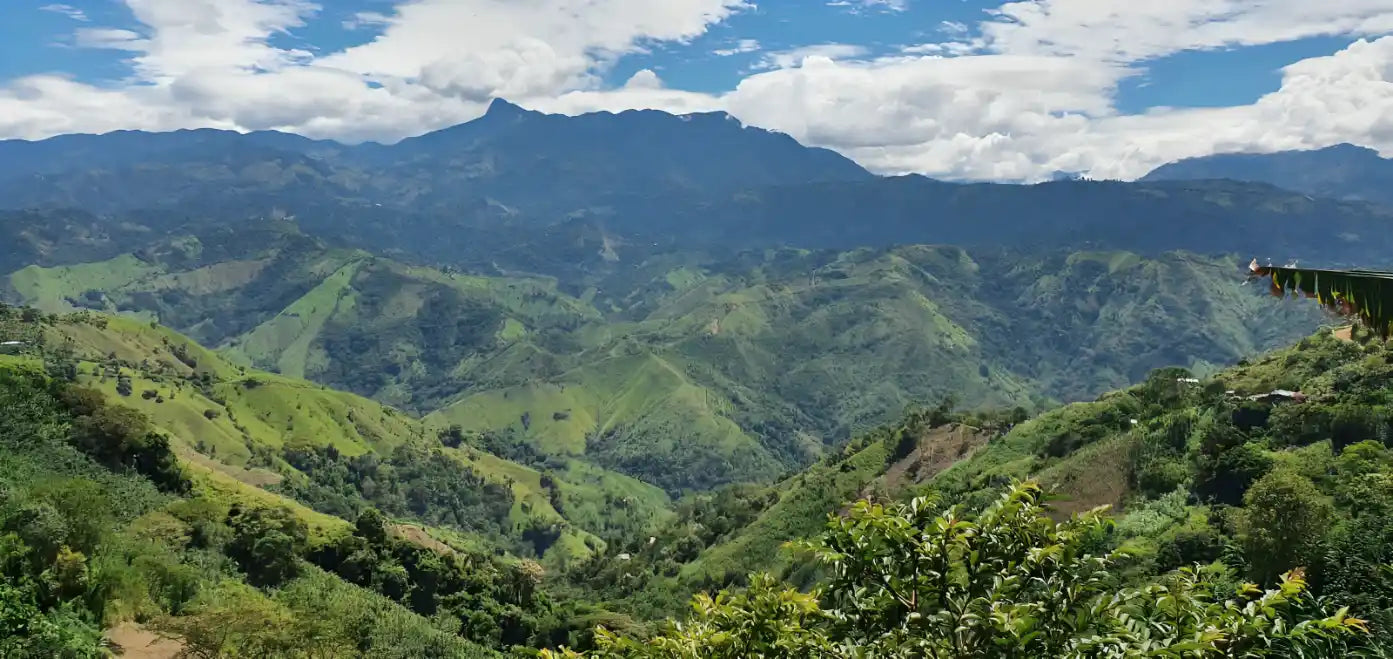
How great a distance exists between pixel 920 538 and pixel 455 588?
304ft

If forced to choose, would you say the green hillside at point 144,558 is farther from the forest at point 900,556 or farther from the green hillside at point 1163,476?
the green hillside at point 1163,476

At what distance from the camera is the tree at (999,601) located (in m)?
10.0

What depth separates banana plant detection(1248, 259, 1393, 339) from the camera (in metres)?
15.9

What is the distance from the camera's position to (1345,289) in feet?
53.6

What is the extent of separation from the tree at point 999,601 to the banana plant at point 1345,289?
7.52m

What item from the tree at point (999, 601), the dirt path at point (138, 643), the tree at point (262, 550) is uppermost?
the tree at point (999, 601)

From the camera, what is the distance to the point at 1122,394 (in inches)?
4953

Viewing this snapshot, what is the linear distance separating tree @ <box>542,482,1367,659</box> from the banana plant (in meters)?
7.52

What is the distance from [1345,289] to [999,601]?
36.8 feet

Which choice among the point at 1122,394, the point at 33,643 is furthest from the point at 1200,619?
the point at 1122,394

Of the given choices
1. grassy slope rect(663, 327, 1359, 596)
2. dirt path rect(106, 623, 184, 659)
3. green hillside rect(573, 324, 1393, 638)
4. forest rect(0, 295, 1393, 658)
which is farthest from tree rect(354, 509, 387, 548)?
grassy slope rect(663, 327, 1359, 596)

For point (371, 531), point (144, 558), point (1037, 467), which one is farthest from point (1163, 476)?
point (144, 558)

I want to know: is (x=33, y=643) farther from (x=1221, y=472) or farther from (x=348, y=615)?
(x=1221, y=472)

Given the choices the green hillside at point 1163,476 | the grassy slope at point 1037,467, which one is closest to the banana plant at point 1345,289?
the green hillside at point 1163,476
